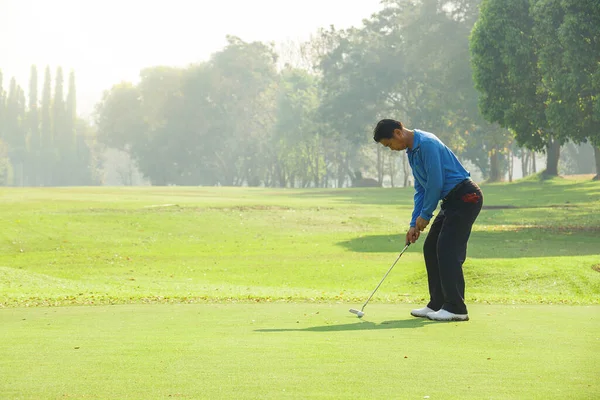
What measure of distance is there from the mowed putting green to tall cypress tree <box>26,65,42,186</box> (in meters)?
146

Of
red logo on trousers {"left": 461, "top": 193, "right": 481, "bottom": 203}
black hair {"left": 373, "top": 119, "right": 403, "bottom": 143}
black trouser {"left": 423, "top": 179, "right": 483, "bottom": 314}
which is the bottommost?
black trouser {"left": 423, "top": 179, "right": 483, "bottom": 314}

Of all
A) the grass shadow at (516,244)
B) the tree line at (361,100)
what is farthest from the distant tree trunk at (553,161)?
the grass shadow at (516,244)

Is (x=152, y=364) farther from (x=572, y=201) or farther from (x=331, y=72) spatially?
(x=331, y=72)

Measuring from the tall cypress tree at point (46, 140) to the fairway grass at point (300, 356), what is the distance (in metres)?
168

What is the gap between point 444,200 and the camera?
1176 cm

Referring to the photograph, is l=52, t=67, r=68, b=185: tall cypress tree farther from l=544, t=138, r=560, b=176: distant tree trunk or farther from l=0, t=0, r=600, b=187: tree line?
l=544, t=138, r=560, b=176: distant tree trunk

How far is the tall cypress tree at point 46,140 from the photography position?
6887 inches

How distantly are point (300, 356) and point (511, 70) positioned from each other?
36516 millimetres

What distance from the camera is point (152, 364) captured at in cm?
797

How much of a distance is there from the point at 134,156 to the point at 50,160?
130 feet

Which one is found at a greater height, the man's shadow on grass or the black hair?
the black hair

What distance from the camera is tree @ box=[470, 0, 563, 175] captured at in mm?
42625

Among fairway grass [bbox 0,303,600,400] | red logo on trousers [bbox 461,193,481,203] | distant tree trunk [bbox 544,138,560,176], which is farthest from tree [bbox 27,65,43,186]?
red logo on trousers [bbox 461,193,481,203]

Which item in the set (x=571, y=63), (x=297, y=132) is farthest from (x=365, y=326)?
(x=297, y=132)
